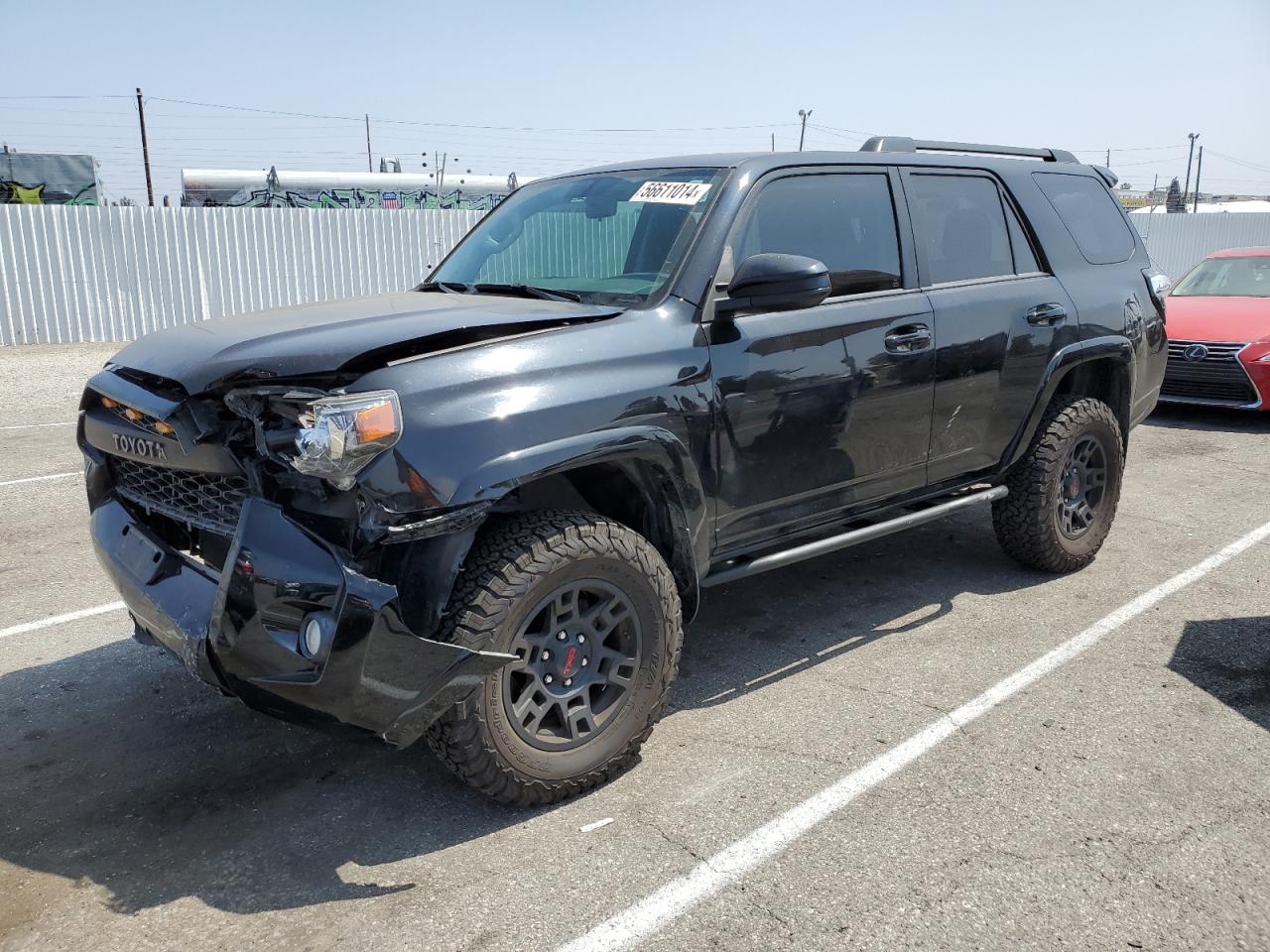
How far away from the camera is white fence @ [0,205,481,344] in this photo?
15.1 meters

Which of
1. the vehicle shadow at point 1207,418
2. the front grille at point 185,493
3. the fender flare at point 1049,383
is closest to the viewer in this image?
the front grille at point 185,493

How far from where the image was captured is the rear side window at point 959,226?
14.1 feet

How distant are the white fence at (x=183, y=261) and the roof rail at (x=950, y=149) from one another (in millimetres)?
11055

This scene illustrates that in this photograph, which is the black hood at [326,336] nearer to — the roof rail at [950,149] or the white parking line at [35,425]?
the roof rail at [950,149]

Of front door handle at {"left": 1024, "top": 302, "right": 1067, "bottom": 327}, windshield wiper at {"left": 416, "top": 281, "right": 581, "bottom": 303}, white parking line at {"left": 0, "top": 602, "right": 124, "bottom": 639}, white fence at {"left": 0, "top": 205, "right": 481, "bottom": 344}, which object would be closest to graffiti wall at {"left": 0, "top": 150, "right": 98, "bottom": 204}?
white fence at {"left": 0, "top": 205, "right": 481, "bottom": 344}

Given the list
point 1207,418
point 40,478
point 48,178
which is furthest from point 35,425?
point 48,178

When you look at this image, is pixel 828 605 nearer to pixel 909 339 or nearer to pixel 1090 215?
pixel 909 339

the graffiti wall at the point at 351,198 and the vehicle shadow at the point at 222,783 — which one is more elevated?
the graffiti wall at the point at 351,198

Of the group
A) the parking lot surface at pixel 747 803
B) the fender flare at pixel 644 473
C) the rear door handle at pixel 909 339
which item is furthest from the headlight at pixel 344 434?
the rear door handle at pixel 909 339

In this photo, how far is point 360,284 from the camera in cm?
1800

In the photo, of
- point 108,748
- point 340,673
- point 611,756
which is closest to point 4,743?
point 108,748

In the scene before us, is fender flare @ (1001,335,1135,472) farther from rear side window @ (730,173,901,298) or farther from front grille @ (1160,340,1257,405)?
front grille @ (1160,340,1257,405)

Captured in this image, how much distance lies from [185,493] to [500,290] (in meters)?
1.41

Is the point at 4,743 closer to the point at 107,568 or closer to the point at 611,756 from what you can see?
the point at 107,568
